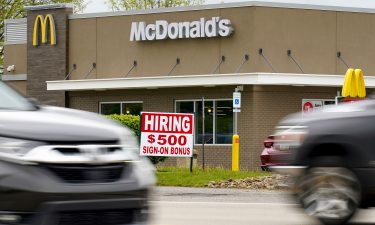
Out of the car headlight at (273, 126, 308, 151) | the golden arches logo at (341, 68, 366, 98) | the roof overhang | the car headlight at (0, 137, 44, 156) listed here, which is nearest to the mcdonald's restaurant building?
the roof overhang

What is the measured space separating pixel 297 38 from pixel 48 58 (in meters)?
11.0

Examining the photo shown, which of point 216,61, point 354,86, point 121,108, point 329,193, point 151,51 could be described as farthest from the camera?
point 121,108

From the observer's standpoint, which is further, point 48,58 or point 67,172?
point 48,58

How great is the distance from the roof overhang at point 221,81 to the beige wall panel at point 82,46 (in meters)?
1.32

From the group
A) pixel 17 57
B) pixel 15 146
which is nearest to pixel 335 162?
pixel 15 146

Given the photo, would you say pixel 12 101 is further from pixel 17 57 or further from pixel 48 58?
pixel 17 57

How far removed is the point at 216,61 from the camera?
35.0 metres

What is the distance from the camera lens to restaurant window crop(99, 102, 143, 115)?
1462 inches

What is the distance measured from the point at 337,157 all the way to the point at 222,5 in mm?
25114

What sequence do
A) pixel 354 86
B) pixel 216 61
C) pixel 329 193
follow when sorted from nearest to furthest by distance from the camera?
pixel 329 193, pixel 354 86, pixel 216 61

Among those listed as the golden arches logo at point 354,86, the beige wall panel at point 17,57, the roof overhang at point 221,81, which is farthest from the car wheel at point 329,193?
the beige wall panel at point 17,57

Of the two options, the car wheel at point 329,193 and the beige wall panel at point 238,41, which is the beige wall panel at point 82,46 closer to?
the beige wall panel at point 238,41

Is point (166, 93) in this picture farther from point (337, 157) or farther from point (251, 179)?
point (337, 157)

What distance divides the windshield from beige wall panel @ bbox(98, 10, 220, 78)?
89.7 feet
